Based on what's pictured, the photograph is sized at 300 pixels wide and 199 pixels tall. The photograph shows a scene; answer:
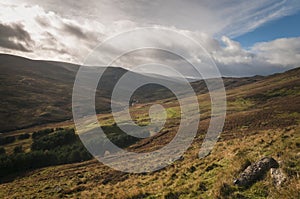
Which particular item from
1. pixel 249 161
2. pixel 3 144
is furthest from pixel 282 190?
pixel 3 144

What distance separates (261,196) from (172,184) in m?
7.47

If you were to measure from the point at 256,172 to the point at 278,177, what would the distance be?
1337 mm

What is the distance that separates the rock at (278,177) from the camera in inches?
360

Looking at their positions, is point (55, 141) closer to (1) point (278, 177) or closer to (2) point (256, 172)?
(2) point (256, 172)

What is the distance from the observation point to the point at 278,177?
9484 mm

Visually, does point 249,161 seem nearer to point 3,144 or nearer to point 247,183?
point 247,183

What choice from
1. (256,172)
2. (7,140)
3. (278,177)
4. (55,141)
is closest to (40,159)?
(55,141)

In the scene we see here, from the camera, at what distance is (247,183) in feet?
34.5

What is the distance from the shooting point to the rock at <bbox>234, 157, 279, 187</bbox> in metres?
10.6

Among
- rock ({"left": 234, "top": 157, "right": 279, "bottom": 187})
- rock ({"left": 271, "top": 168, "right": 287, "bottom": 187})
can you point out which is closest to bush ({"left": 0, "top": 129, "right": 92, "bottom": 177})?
rock ({"left": 234, "top": 157, "right": 279, "bottom": 187})

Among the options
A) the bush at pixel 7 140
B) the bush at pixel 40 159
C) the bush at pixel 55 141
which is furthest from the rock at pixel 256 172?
the bush at pixel 7 140

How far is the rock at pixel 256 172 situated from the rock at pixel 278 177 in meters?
0.73

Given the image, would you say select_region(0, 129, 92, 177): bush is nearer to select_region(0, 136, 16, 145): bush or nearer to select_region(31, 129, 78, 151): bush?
select_region(31, 129, 78, 151): bush

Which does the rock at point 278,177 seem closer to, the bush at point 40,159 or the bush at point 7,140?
the bush at point 40,159
